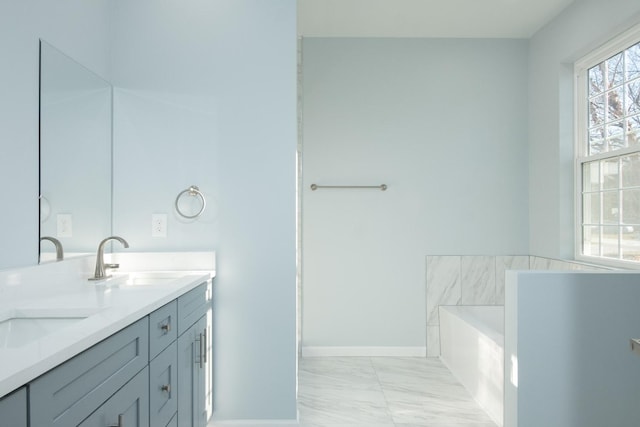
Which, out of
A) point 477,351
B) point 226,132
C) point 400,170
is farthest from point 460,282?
point 226,132

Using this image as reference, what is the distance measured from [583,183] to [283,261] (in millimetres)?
2184

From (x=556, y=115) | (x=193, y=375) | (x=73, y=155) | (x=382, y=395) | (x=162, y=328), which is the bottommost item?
(x=382, y=395)

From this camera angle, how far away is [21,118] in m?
1.79

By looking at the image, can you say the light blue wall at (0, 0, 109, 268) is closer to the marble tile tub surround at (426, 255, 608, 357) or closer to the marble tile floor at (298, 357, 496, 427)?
the marble tile floor at (298, 357, 496, 427)

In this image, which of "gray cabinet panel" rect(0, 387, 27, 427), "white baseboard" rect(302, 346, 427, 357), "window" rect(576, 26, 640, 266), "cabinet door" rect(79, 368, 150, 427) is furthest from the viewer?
"white baseboard" rect(302, 346, 427, 357)

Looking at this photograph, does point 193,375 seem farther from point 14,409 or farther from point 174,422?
point 14,409

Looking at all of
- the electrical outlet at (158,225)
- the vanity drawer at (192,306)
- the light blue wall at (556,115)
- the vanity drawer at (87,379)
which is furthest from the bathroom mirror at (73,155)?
the light blue wall at (556,115)

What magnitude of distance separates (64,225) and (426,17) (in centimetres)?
276

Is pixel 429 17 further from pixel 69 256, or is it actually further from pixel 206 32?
pixel 69 256

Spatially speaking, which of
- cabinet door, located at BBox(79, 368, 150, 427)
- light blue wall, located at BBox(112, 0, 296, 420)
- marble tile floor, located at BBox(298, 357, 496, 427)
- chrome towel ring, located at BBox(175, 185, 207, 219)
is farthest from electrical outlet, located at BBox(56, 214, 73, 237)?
marble tile floor, located at BBox(298, 357, 496, 427)

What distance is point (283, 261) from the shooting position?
247 cm

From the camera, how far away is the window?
276cm

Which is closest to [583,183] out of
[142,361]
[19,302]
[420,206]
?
[420,206]

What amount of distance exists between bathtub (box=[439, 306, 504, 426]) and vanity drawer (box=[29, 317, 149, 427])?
6.36 feet
